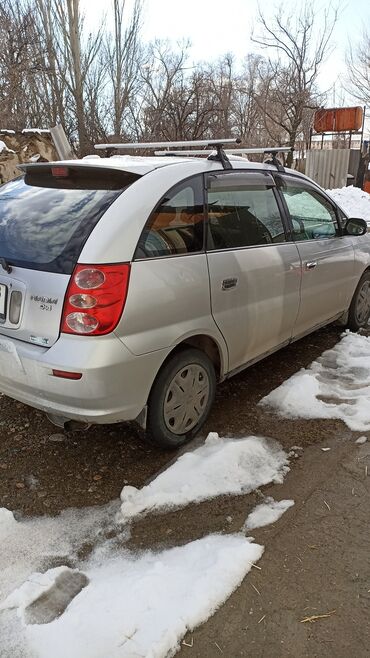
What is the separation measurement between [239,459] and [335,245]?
2460 mm

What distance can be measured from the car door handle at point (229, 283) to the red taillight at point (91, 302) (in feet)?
2.91

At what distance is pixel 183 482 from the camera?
278 cm

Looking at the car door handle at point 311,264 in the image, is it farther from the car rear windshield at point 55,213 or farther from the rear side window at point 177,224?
the car rear windshield at point 55,213

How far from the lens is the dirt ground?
1.94m

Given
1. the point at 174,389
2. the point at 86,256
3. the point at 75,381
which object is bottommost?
the point at 174,389

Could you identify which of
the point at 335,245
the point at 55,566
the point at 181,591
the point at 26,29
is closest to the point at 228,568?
the point at 181,591

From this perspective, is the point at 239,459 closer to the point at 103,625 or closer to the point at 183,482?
the point at 183,482

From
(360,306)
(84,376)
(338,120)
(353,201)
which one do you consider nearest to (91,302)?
(84,376)

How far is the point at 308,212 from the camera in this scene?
4.38m

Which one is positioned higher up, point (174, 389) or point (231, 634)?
point (174, 389)

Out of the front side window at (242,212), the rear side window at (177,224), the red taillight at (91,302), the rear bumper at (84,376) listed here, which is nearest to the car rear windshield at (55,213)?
the red taillight at (91,302)

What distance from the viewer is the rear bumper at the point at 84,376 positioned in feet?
8.18

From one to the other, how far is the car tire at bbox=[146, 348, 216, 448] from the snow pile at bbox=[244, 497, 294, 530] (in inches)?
27.3

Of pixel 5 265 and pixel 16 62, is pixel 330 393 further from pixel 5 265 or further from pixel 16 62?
pixel 16 62
